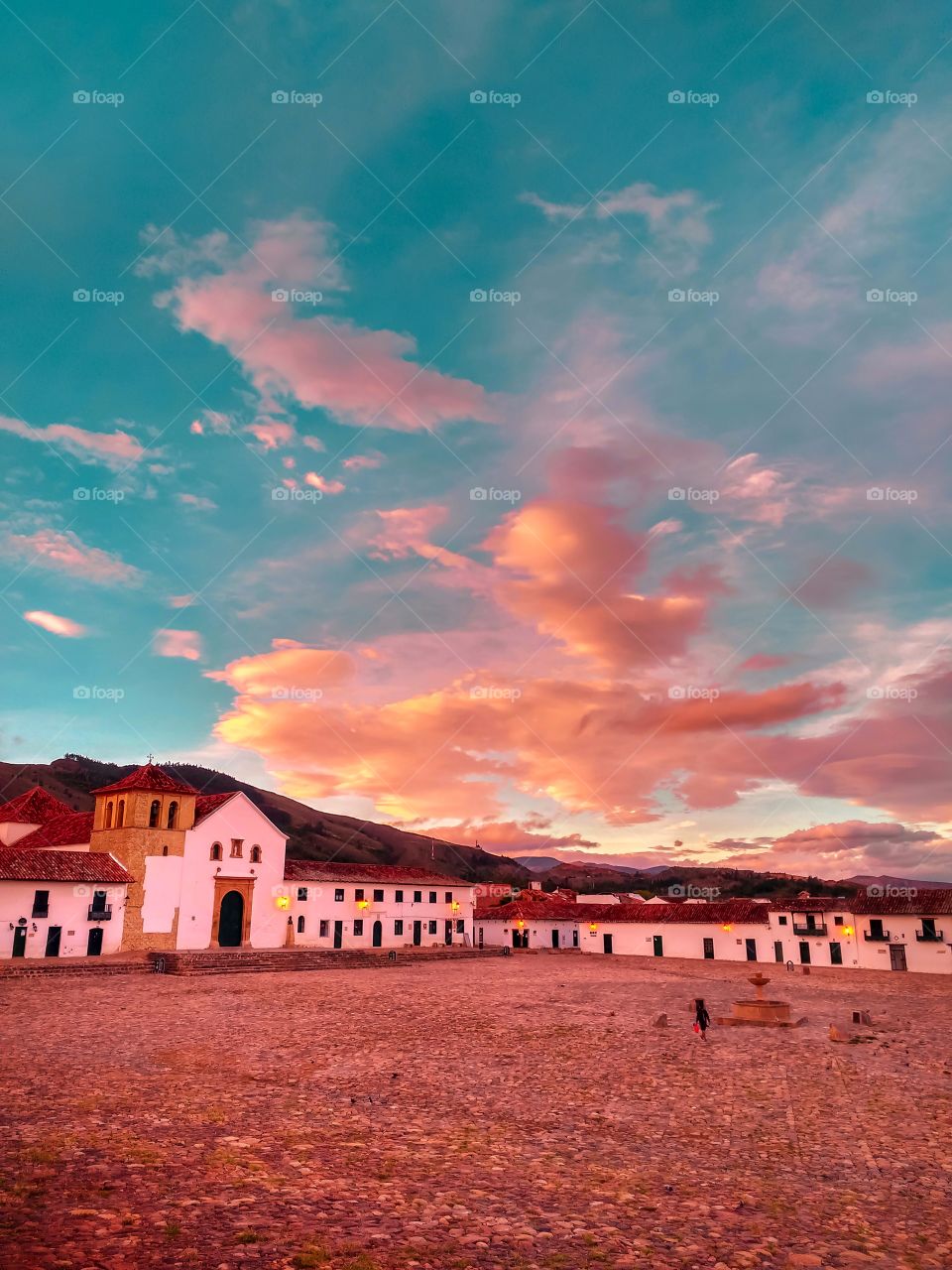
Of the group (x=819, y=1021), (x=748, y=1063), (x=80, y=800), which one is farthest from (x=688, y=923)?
(x=80, y=800)

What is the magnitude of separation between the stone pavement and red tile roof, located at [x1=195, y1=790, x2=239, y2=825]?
26.7m

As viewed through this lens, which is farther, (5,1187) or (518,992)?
(518,992)

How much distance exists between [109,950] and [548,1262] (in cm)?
4250

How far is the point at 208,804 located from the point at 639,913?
3482 centimetres

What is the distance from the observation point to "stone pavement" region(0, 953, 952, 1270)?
296 inches

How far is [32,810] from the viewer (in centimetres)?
5784

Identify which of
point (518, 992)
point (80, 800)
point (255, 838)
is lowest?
point (518, 992)

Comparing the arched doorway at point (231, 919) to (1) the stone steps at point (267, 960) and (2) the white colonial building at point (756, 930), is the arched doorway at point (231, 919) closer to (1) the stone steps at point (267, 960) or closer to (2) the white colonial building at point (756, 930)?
(1) the stone steps at point (267, 960)

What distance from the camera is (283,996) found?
29.0m

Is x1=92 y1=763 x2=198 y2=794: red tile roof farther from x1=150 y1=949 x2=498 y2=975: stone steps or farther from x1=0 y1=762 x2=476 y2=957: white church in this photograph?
x1=150 y1=949 x2=498 y2=975: stone steps

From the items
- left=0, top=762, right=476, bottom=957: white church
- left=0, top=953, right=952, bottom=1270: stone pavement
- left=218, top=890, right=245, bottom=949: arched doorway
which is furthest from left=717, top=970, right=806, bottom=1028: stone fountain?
left=218, top=890, right=245, bottom=949: arched doorway

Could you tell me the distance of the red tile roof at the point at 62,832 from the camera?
166 feet

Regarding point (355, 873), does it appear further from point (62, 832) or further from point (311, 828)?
point (311, 828)

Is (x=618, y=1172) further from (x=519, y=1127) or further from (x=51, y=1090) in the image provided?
(x=51, y=1090)
